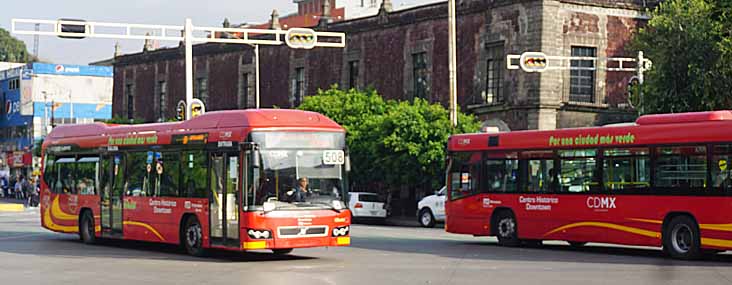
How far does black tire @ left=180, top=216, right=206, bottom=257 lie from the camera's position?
2236 cm

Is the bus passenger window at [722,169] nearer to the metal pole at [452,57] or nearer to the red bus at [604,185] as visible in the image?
the red bus at [604,185]

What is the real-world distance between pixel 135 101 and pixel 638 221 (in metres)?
55.3

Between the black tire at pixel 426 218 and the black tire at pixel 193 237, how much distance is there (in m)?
18.8

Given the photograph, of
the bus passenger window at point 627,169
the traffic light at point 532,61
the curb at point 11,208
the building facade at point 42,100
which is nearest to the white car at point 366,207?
the traffic light at point 532,61

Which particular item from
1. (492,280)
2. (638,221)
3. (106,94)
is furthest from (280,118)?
(106,94)

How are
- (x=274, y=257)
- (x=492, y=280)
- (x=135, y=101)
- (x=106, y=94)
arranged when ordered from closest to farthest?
(x=492, y=280) → (x=274, y=257) → (x=135, y=101) → (x=106, y=94)

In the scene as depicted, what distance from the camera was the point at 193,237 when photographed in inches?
893

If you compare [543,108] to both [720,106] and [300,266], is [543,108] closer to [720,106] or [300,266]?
[720,106]

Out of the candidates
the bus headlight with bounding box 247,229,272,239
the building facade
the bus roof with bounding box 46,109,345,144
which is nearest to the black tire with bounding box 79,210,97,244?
the bus roof with bounding box 46,109,345,144

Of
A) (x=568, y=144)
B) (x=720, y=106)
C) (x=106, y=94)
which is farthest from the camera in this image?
(x=106, y=94)

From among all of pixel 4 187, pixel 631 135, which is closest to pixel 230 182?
pixel 631 135

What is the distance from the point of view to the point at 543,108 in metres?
44.9

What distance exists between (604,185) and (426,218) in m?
17.8

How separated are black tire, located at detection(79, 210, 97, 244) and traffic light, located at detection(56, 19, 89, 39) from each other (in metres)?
5.43
